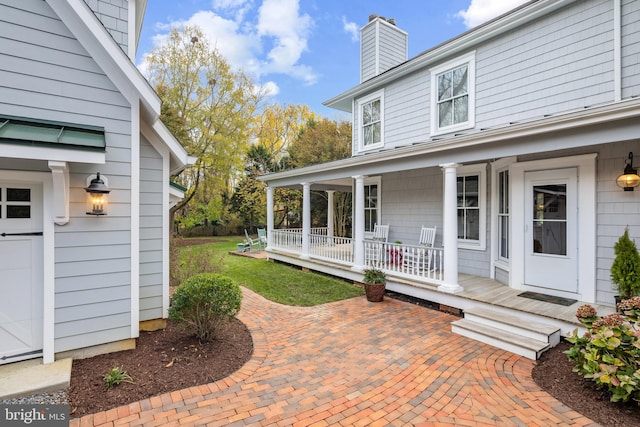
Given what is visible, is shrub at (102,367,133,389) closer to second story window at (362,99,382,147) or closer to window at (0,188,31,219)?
window at (0,188,31,219)

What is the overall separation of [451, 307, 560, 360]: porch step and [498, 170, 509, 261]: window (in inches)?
82.0

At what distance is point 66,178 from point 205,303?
2314 millimetres

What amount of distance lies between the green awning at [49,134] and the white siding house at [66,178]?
0.01 meters

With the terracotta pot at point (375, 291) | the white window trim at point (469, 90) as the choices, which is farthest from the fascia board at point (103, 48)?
the white window trim at point (469, 90)

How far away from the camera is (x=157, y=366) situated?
12.6 ft

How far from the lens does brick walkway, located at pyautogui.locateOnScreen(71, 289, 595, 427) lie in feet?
9.63

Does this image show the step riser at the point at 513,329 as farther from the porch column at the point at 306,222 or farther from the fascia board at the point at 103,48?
the fascia board at the point at 103,48

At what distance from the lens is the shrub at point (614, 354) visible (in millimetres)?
2992

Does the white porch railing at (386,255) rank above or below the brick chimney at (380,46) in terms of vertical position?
below

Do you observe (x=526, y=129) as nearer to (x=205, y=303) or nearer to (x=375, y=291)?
(x=375, y=291)

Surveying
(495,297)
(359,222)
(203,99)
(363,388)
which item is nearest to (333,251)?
(359,222)

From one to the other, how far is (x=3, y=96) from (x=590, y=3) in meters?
9.17

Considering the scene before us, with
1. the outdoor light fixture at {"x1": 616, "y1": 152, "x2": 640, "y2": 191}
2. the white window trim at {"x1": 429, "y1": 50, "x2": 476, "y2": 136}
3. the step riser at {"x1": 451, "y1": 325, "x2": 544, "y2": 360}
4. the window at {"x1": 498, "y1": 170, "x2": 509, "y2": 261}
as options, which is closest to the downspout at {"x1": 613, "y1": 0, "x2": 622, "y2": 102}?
the outdoor light fixture at {"x1": 616, "y1": 152, "x2": 640, "y2": 191}

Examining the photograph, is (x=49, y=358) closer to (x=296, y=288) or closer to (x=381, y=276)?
(x=296, y=288)
